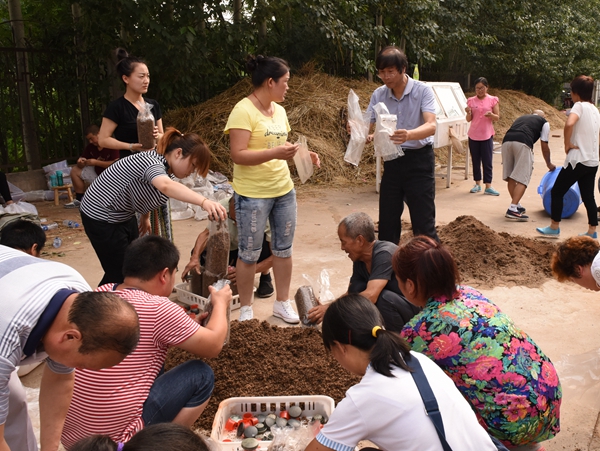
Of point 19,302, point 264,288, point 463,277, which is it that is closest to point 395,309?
point 264,288

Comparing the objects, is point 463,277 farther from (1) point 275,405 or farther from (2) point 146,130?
(2) point 146,130

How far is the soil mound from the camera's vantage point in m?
4.81

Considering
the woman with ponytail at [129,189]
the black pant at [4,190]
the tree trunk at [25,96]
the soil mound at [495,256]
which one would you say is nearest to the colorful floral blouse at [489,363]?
the woman with ponytail at [129,189]

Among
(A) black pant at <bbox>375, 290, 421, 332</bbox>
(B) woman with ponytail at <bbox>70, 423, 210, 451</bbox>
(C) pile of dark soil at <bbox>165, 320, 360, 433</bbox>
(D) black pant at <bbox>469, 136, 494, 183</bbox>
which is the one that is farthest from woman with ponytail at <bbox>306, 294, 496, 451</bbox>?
(D) black pant at <bbox>469, 136, 494, 183</bbox>

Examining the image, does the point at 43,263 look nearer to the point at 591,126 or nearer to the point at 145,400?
the point at 145,400

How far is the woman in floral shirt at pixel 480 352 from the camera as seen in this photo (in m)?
2.23

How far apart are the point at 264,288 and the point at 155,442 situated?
A: 324 centimetres

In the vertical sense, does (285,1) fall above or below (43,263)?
above

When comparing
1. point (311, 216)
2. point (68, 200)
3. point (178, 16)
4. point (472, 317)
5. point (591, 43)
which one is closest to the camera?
point (472, 317)

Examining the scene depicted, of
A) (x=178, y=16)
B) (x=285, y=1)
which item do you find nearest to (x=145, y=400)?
(x=178, y=16)

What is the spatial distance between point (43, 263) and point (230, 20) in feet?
30.0

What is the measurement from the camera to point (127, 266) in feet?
8.08

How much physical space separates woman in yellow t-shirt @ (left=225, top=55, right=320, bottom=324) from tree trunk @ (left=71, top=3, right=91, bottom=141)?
244 inches

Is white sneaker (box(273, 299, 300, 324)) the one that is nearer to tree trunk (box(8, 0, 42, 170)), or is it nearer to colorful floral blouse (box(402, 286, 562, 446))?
colorful floral blouse (box(402, 286, 562, 446))
